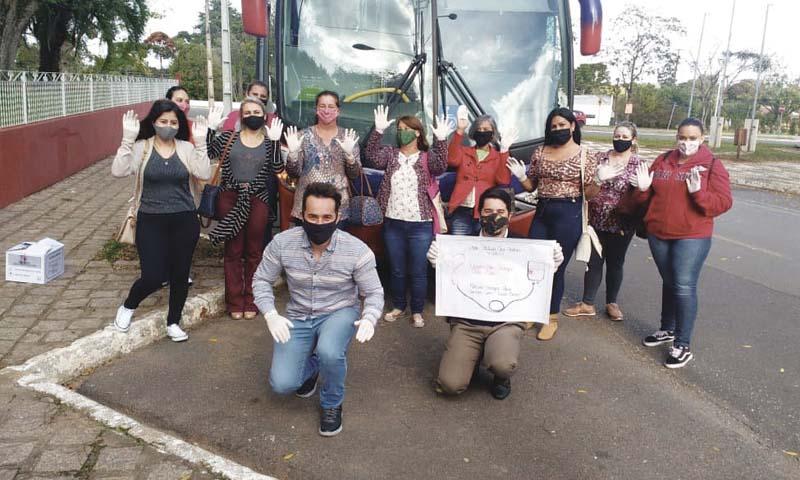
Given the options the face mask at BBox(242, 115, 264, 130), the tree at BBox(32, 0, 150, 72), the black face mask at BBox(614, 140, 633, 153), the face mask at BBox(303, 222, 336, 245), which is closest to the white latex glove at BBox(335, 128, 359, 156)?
the face mask at BBox(242, 115, 264, 130)

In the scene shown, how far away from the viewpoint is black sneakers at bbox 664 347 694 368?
4.72 m

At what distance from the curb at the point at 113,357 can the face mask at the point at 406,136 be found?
6.60 feet

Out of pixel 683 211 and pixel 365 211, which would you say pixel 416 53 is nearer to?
pixel 365 211

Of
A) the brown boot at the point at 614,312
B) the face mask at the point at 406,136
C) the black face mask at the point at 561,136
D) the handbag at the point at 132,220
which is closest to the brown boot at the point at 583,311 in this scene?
the brown boot at the point at 614,312

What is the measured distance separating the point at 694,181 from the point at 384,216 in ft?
7.44

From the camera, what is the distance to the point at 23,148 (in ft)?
30.4

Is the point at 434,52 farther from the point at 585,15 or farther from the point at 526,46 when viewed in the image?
the point at 585,15

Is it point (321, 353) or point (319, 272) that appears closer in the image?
point (321, 353)

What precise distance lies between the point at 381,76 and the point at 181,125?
6.62ft

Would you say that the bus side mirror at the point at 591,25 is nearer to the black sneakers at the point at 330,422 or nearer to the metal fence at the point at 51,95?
the black sneakers at the point at 330,422

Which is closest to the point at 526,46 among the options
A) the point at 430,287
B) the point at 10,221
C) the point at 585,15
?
the point at 585,15

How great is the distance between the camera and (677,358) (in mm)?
4719

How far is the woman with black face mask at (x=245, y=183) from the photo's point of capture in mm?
4957

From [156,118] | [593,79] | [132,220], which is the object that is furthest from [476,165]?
[593,79]
